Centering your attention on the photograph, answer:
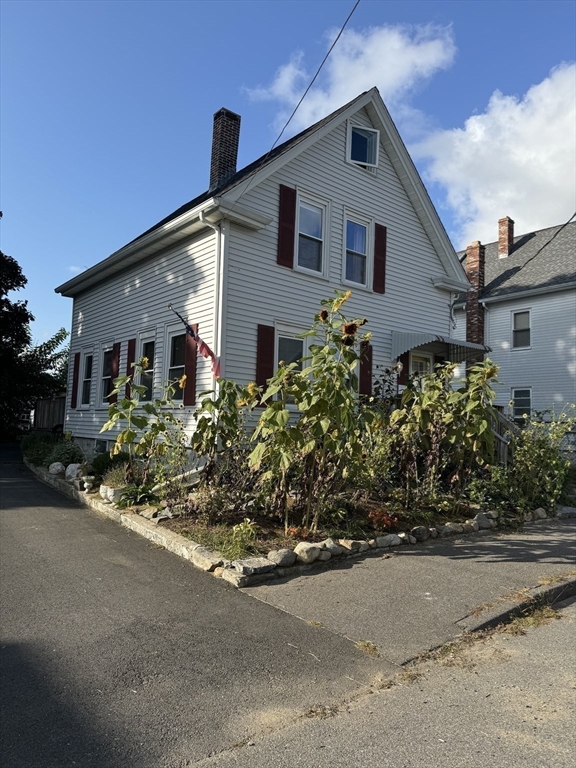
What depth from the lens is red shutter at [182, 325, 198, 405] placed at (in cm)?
1118

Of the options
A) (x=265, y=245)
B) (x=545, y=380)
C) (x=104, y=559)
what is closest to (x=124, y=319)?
(x=265, y=245)

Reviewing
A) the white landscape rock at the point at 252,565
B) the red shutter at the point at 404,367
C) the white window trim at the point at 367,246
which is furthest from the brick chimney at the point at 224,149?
the white landscape rock at the point at 252,565

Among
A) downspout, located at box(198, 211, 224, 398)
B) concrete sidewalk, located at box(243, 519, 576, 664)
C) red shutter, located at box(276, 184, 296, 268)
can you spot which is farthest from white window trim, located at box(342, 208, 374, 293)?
concrete sidewalk, located at box(243, 519, 576, 664)

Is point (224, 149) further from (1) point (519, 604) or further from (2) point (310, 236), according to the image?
(1) point (519, 604)

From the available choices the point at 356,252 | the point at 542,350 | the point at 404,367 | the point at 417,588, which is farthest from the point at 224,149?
the point at 542,350

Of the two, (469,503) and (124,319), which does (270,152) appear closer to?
(124,319)

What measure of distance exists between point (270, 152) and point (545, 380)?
13915 millimetres

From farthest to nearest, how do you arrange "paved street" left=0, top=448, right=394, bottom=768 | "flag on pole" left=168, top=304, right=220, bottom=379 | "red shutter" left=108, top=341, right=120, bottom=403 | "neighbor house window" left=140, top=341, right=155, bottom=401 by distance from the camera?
"red shutter" left=108, top=341, right=120, bottom=403 < "neighbor house window" left=140, top=341, right=155, bottom=401 < "flag on pole" left=168, top=304, right=220, bottom=379 < "paved street" left=0, top=448, right=394, bottom=768

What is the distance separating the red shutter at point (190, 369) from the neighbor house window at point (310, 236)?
3025 mm

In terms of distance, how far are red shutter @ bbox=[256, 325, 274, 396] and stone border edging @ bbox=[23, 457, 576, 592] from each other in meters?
4.09

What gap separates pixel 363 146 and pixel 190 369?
727 cm

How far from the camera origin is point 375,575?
5.73m

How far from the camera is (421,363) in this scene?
1540 cm

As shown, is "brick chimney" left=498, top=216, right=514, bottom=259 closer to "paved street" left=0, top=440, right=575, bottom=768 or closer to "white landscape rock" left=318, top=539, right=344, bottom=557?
"paved street" left=0, top=440, right=575, bottom=768
